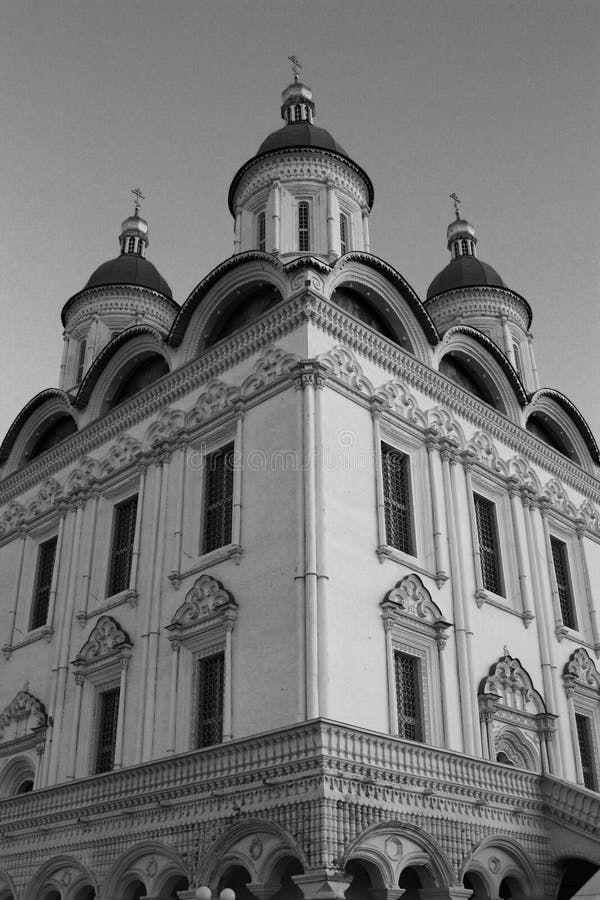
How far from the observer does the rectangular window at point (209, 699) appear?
16.3 metres

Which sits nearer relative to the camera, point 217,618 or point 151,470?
point 217,618

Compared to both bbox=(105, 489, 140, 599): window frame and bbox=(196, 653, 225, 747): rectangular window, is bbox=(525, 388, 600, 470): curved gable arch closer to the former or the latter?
bbox=(105, 489, 140, 599): window frame

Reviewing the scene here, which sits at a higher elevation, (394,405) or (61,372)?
(61,372)

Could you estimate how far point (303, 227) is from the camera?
71.6 feet

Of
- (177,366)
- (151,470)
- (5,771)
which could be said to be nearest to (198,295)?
(177,366)

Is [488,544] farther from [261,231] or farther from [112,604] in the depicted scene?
[261,231]

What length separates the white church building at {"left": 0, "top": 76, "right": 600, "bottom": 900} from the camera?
48.2 feet

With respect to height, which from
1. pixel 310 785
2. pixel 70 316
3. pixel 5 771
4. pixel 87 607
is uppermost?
pixel 70 316

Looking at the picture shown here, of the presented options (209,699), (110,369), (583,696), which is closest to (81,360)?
(110,369)

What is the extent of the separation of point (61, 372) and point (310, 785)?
17307 mm

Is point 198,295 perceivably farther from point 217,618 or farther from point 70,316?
point 70,316

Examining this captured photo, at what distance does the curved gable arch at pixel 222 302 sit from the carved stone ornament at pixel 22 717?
25.1ft

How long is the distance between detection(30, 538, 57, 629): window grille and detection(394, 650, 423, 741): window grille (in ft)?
28.3

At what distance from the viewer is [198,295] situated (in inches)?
810
